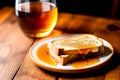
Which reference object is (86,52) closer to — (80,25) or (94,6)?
(80,25)

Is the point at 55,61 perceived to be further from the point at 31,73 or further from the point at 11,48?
the point at 11,48

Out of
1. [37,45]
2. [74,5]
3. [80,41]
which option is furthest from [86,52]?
[74,5]

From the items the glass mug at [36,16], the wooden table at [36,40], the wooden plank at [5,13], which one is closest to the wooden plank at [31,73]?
the wooden table at [36,40]

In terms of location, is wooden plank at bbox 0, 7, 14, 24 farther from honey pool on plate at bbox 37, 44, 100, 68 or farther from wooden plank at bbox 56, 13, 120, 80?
honey pool on plate at bbox 37, 44, 100, 68

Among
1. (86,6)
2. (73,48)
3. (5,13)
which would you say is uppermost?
(73,48)

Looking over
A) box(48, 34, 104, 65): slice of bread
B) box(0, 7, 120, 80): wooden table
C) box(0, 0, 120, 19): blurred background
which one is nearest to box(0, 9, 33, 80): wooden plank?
box(0, 7, 120, 80): wooden table

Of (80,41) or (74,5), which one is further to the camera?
(74,5)

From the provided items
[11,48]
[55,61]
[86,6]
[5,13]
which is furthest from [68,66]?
[86,6]
